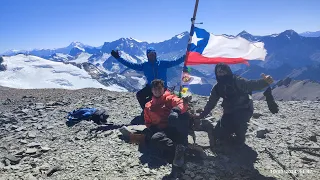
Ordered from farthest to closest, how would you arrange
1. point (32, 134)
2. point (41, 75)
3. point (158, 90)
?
1. point (41, 75)
2. point (32, 134)
3. point (158, 90)

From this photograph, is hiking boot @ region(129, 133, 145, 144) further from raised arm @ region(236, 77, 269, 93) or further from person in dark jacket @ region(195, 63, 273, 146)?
raised arm @ region(236, 77, 269, 93)

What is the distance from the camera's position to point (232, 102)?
27.5 feet

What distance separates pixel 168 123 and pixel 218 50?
4216mm

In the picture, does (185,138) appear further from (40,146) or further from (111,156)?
(40,146)

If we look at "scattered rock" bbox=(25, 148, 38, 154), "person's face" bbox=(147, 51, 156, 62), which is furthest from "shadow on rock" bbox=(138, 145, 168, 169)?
"person's face" bbox=(147, 51, 156, 62)

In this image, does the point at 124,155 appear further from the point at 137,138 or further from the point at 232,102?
the point at 232,102

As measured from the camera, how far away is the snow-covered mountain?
121 meters

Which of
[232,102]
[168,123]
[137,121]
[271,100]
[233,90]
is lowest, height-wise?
[137,121]

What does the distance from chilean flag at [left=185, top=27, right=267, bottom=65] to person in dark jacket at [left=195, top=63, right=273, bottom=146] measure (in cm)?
100

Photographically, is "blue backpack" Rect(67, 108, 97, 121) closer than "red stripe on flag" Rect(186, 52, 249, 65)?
No

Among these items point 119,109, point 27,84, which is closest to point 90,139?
point 119,109

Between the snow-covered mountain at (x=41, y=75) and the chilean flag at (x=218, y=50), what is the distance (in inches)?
4518

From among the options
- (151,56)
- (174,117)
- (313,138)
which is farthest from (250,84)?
(151,56)

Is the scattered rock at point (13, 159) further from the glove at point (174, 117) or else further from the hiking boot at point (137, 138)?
the glove at point (174, 117)
